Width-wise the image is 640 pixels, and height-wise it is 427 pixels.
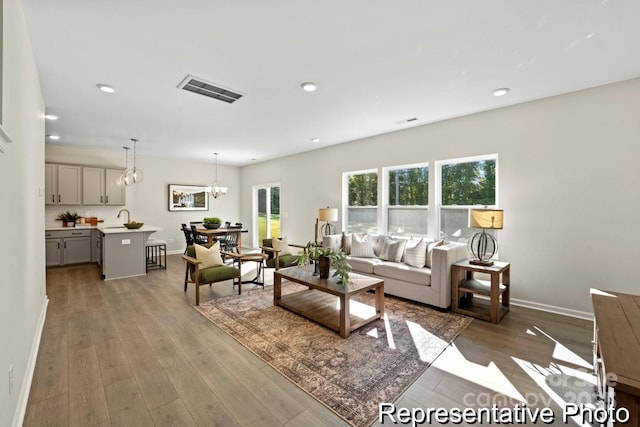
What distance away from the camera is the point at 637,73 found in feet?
9.53

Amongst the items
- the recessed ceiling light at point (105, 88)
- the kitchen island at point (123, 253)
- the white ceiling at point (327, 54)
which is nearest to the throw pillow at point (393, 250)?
the white ceiling at point (327, 54)

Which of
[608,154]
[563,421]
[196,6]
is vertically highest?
[196,6]

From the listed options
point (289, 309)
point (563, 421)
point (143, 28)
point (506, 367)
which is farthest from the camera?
point (289, 309)

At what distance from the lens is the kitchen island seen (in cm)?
507

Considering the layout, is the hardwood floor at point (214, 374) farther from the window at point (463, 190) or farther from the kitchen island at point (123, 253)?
the kitchen island at point (123, 253)

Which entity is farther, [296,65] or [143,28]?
[296,65]

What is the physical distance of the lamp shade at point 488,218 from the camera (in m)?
3.42

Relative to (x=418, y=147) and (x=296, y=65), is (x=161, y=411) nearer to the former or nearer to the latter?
(x=296, y=65)

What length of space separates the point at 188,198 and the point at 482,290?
784 centimetres

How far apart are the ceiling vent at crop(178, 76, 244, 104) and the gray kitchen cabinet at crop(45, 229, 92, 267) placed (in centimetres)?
522

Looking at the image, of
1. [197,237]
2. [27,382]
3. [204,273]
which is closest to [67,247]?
[197,237]

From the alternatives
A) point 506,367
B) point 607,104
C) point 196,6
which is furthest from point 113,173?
point 607,104

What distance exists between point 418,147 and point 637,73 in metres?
2.48

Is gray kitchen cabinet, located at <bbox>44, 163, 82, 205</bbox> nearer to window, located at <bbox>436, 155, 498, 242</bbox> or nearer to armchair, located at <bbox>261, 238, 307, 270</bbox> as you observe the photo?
armchair, located at <bbox>261, 238, 307, 270</bbox>
